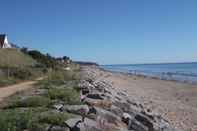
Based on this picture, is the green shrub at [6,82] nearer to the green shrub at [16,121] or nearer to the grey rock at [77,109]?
the grey rock at [77,109]

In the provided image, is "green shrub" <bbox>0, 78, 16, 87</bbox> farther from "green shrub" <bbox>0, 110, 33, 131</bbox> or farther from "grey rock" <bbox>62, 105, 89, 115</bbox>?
"green shrub" <bbox>0, 110, 33, 131</bbox>

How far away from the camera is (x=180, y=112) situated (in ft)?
54.4

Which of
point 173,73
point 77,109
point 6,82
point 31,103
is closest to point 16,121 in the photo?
point 77,109

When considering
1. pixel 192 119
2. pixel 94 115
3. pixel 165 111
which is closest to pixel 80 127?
pixel 94 115

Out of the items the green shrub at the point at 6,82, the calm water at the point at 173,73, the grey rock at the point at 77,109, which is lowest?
the calm water at the point at 173,73

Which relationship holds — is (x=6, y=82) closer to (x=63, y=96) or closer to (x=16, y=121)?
(x=63, y=96)

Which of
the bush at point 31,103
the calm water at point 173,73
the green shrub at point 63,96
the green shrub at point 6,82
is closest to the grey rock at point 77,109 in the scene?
Answer: the bush at point 31,103

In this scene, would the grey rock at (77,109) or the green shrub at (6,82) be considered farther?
the green shrub at (6,82)

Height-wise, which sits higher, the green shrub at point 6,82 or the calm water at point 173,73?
the green shrub at point 6,82

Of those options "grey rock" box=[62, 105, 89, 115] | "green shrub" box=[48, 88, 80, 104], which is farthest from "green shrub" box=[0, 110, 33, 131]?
"green shrub" box=[48, 88, 80, 104]

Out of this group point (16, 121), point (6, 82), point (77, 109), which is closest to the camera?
point (16, 121)

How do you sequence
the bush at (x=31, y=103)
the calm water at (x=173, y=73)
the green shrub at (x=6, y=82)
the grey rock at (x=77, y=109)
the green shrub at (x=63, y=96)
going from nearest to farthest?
the grey rock at (x=77, y=109), the bush at (x=31, y=103), the green shrub at (x=63, y=96), the green shrub at (x=6, y=82), the calm water at (x=173, y=73)

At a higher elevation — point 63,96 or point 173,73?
point 63,96

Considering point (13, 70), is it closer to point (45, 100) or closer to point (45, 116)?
point (45, 100)
